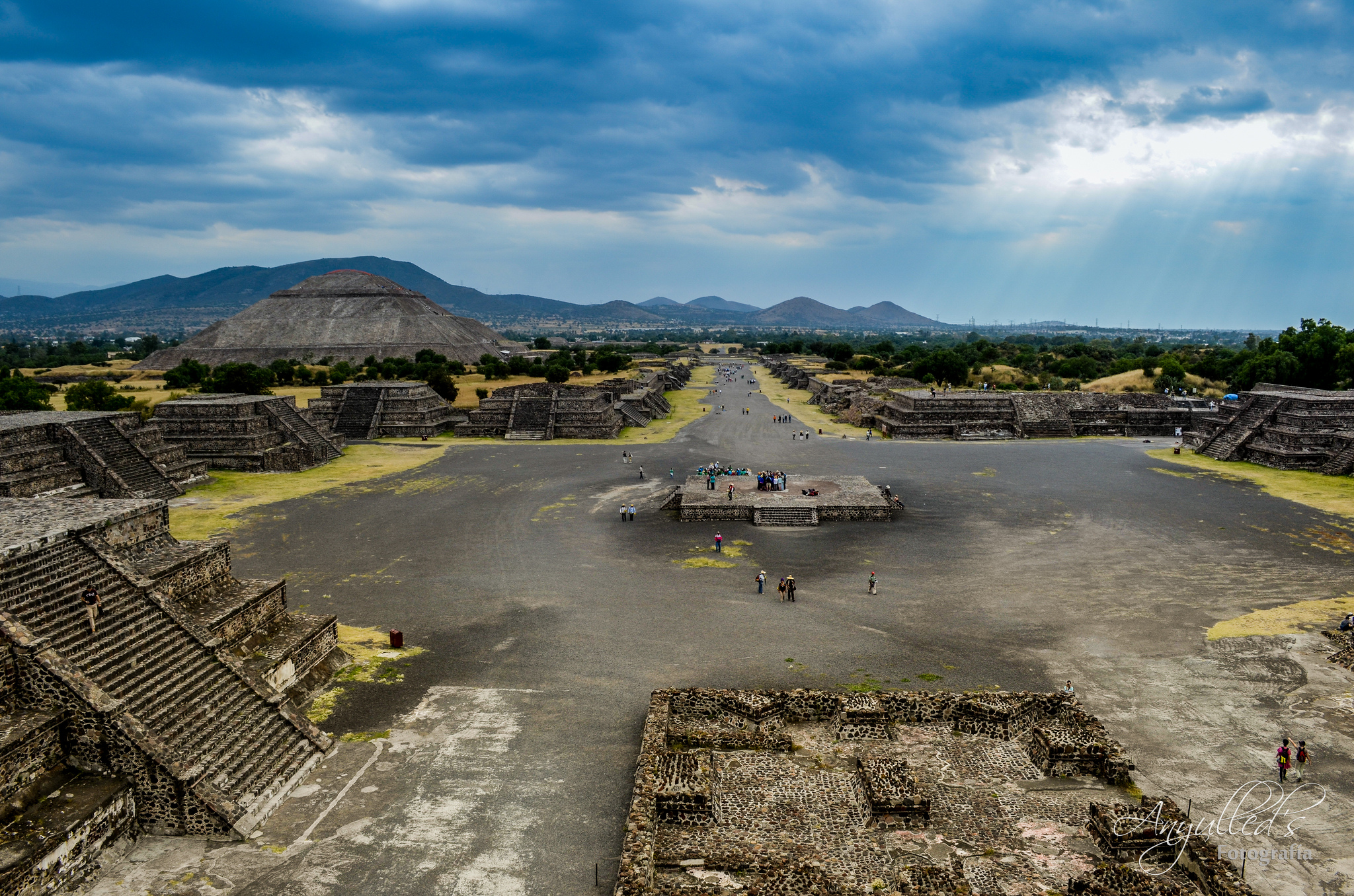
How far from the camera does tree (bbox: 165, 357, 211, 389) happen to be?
84188 mm

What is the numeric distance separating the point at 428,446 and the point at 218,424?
45.9 ft

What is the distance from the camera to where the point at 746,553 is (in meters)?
29.7

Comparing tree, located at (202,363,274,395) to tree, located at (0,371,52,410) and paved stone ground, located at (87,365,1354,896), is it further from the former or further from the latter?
paved stone ground, located at (87,365,1354,896)

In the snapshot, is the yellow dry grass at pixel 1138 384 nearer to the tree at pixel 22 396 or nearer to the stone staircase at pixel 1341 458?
the stone staircase at pixel 1341 458

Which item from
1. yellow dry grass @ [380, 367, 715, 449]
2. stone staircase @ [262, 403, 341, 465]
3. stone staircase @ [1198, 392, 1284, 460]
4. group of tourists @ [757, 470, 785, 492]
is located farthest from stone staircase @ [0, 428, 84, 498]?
stone staircase @ [1198, 392, 1284, 460]

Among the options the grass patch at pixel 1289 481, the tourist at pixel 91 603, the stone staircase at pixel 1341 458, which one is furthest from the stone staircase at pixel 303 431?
the stone staircase at pixel 1341 458

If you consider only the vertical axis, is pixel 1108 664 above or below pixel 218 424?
below

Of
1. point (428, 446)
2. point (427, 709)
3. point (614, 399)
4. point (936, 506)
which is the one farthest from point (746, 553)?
point (614, 399)

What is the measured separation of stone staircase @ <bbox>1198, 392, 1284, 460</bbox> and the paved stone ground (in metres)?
13.0

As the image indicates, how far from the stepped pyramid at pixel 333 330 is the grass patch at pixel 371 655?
387ft

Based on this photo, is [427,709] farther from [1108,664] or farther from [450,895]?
[1108,664]

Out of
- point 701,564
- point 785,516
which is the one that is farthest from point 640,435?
point 701,564

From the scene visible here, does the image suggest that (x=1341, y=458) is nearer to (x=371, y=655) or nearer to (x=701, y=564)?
(x=701, y=564)

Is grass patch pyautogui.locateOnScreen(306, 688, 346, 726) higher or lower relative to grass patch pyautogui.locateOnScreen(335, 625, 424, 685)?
lower
